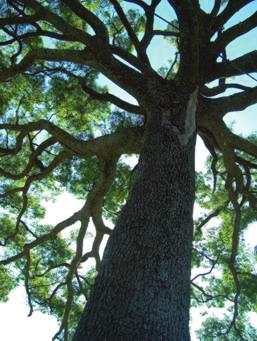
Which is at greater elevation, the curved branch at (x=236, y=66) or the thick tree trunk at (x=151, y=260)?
the curved branch at (x=236, y=66)

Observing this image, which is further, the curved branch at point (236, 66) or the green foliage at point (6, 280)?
the green foliage at point (6, 280)

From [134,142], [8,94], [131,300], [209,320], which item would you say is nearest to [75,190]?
[8,94]

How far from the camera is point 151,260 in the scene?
3178mm

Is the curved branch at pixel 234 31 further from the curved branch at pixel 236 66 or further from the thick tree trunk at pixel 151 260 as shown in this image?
the thick tree trunk at pixel 151 260

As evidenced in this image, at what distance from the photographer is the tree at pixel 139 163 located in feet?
10.1

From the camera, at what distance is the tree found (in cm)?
309

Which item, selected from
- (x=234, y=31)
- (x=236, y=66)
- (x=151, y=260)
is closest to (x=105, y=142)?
(x=236, y=66)

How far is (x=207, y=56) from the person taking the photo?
6230 mm

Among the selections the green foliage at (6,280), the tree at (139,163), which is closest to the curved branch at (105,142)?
the tree at (139,163)

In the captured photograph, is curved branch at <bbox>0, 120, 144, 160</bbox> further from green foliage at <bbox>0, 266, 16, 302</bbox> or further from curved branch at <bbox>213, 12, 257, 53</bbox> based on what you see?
green foliage at <bbox>0, 266, 16, 302</bbox>

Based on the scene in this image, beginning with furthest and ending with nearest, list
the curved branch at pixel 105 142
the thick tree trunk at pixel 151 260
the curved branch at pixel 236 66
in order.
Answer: the curved branch at pixel 105 142 → the curved branch at pixel 236 66 → the thick tree trunk at pixel 151 260

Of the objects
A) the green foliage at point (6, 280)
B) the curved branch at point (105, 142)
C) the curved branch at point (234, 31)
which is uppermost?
the curved branch at point (234, 31)

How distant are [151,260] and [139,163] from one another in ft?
4.31

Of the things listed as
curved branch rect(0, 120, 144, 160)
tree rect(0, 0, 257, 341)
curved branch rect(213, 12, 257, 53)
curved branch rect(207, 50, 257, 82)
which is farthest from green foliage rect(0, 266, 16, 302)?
curved branch rect(213, 12, 257, 53)
